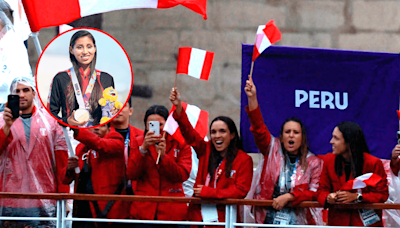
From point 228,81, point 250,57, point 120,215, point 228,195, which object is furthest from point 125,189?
point 228,81

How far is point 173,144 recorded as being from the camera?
569 cm

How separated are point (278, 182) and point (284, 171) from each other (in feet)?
0.35

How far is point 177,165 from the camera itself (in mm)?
5496

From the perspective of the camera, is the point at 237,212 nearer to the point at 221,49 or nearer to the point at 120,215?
the point at 120,215

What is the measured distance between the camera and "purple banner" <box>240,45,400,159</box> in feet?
19.4

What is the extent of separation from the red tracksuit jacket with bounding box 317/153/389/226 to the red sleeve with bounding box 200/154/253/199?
0.55 meters

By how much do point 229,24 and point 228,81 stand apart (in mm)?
696

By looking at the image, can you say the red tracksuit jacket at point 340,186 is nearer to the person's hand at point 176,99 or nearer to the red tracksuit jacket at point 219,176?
the red tracksuit jacket at point 219,176

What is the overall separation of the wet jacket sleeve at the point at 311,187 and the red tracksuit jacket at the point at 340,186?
0.03 m

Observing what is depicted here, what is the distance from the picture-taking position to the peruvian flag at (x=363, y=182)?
204 inches

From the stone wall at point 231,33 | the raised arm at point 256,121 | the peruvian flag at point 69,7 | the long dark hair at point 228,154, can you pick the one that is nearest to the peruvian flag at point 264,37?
the raised arm at point 256,121

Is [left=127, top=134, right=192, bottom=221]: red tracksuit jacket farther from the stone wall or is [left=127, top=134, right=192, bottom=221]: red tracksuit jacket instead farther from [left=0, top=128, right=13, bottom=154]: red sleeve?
the stone wall

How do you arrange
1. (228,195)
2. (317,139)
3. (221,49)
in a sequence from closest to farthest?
(228,195), (317,139), (221,49)

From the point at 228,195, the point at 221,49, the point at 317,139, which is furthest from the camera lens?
the point at 221,49
